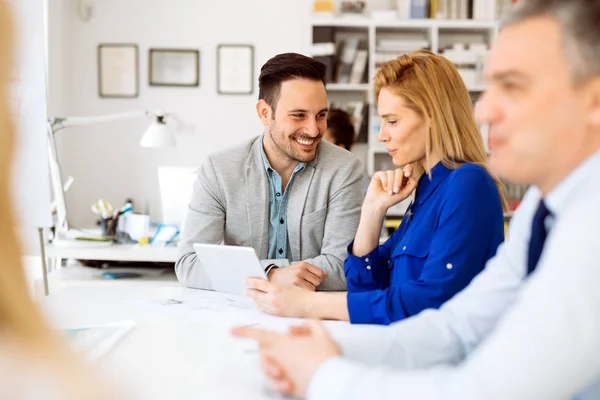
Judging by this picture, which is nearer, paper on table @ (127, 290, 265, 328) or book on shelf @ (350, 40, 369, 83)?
paper on table @ (127, 290, 265, 328)

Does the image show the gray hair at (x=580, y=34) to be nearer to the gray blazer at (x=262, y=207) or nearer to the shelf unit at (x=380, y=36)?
the gray blazer at (x=262, y=207)

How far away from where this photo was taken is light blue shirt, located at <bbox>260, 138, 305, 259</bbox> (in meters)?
2.27

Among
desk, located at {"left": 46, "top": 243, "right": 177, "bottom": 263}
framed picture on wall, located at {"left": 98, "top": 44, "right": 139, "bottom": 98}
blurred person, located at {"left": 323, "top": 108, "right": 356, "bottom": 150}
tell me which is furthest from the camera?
framed picture on wall, located at {"left": 98, "top": 44, "right": 139, "bottom": 98}

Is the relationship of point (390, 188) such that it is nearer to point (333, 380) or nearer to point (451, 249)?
point (451, 249)

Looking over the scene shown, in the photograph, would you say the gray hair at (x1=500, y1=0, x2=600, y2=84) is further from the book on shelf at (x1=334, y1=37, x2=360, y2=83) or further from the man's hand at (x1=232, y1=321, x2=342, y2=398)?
the book on shelf at (x1=334, y1=37, x2=360, y2=83)

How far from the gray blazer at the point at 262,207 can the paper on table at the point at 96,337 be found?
80 cm

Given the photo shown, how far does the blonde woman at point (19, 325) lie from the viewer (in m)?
0.46

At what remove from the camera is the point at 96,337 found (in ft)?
4.18

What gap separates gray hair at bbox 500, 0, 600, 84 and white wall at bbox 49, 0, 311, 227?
453 cm

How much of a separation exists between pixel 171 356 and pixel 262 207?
3.59 feet

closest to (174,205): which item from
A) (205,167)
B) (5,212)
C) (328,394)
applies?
(205,167)

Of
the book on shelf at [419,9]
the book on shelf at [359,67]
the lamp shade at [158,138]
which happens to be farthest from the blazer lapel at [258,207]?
the book on shelf at [419,9]

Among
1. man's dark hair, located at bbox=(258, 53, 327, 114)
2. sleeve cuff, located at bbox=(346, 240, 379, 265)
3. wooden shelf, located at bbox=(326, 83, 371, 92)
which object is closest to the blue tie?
sleeve cuff, located at bbox=(346, 240, 379, 265)

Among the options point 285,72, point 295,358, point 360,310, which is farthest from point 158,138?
point 295,358
